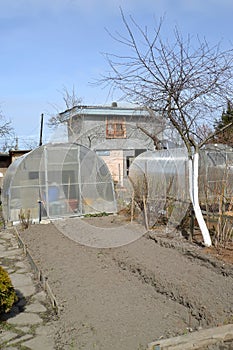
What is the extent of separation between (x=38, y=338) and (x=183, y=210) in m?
5.33

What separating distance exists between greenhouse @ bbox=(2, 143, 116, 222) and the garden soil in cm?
330

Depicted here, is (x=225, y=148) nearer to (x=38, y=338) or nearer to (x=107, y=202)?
(x=107, y=202)

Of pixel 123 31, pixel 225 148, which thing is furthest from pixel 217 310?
pixel 225 148

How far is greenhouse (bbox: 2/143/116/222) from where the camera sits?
10.0 meters

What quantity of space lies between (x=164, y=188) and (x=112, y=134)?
6.30m

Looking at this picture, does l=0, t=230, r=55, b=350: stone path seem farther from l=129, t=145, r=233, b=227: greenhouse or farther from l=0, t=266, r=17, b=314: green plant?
l=129, t=145, r=233, b=227: greenhouse

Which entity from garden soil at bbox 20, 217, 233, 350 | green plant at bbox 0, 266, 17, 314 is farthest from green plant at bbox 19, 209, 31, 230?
green plant at bbox 0, 266, 17, 314

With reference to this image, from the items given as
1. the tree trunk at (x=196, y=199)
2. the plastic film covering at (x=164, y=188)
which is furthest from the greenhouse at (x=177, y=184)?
the tree trunk at (x=196, y=199)

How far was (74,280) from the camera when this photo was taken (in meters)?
4.97

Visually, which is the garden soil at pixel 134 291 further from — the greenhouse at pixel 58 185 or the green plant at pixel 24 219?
the greenhouse at pixel 58 185

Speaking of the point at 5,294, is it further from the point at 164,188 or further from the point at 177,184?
the point at 177,184

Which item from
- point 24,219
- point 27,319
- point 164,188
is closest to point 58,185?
point 24,219

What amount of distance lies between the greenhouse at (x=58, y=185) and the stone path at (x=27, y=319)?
423 cm

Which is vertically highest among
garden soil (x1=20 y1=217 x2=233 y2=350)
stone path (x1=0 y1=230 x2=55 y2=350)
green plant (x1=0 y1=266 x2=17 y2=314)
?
green plant (x1=0 y1=266 x2=17 y2=314)
